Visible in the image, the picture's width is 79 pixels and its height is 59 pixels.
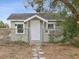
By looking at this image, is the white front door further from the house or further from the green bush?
the green bush

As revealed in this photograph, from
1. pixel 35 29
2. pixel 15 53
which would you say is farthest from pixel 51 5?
pixel 15 53

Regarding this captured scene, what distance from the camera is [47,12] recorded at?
985 inches

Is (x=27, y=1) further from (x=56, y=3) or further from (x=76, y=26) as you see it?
(x=76, y=26)

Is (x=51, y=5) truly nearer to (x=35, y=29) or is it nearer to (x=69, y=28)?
(x=69, y=28)

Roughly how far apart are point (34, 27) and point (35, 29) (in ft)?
0.97

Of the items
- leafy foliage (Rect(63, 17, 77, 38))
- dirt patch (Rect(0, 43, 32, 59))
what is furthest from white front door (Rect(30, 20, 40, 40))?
dirt patch (Rect(0, 43, 32, 59))

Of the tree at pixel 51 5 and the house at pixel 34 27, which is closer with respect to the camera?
the tree at pixel 51 5

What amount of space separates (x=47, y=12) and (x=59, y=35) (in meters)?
3.89

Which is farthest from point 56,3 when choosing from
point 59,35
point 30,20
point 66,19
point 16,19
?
point 16,19

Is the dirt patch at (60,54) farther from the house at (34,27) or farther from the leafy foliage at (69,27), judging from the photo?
the house at (34,27)

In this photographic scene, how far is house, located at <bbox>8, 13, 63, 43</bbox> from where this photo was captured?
27953 millimetres

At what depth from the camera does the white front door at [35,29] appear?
2925 cm

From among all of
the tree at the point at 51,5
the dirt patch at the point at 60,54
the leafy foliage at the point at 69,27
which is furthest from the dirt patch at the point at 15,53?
the leafy foliage at the point at 69,27

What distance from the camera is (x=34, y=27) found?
29750 mm
